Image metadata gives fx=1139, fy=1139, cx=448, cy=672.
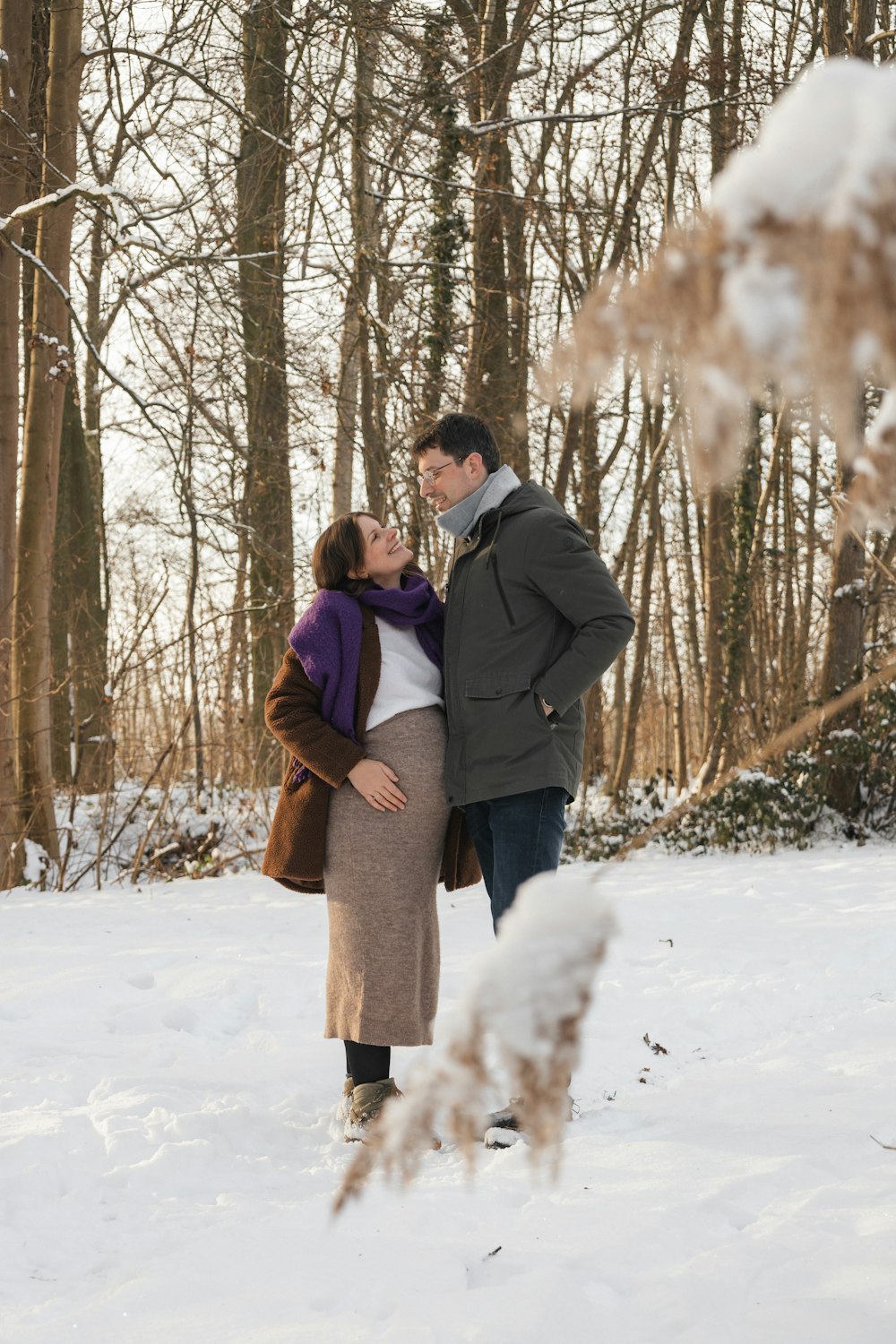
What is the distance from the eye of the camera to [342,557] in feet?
10.6

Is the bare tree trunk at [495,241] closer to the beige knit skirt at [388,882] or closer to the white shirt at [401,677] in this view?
the white shirt at [401,677]

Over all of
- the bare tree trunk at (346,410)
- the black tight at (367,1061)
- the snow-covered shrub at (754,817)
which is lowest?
the black tight at (367,1061)

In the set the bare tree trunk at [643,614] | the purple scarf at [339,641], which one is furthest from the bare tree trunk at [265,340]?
the purple scarf at [339,641]

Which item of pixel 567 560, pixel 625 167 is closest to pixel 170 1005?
pixel 567 560

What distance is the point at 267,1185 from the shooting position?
2.79 metres

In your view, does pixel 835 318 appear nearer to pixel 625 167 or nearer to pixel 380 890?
pixel 380 890

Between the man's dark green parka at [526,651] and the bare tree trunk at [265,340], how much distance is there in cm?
398

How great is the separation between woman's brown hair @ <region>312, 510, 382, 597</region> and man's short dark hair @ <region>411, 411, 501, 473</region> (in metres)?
0.27

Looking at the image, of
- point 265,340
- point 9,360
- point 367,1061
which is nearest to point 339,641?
point 367,1061

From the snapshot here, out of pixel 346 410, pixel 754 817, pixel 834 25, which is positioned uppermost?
pixel 834 25

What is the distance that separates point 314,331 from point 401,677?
20.7 ft

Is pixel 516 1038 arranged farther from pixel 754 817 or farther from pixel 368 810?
pixel 754 817

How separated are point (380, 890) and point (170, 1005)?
1536mm

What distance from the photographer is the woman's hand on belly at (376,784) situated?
304 centimetres
